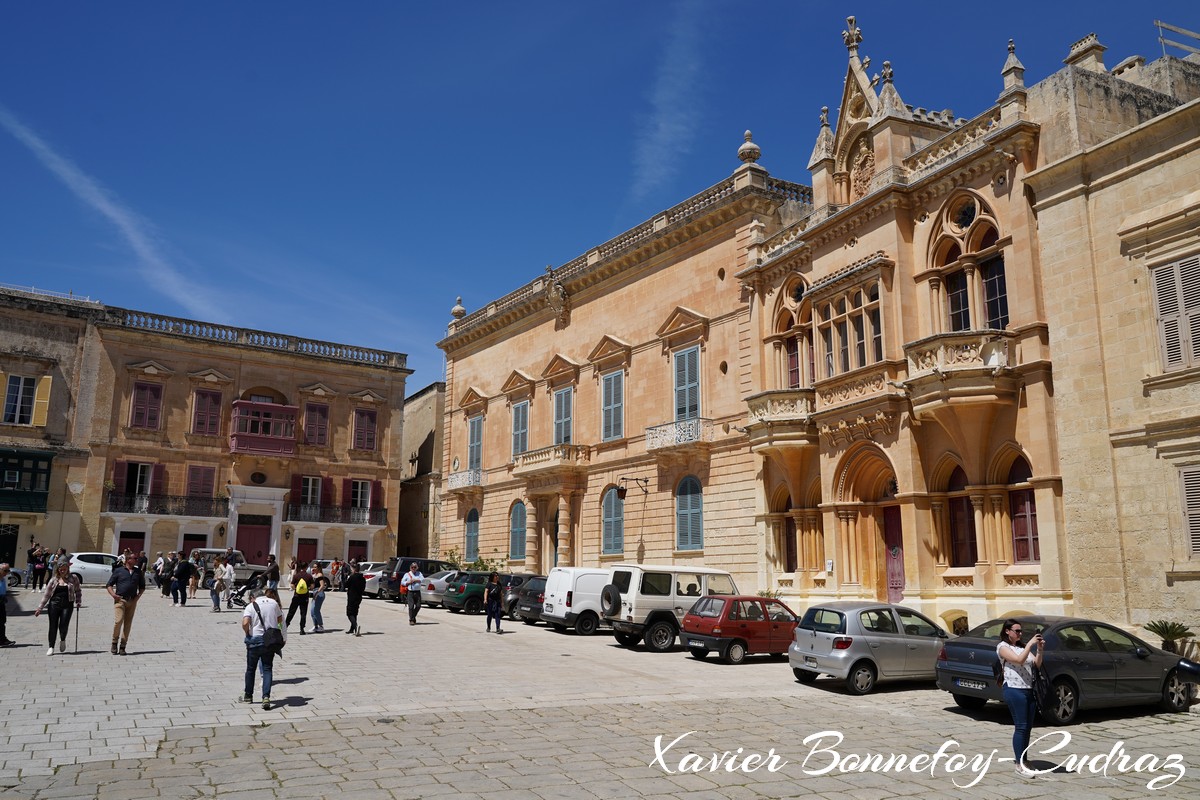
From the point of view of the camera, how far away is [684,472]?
29.0 m

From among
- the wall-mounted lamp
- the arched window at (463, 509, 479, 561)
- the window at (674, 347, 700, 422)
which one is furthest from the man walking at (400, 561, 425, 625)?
the arched window at (463, 509, 479, 561)

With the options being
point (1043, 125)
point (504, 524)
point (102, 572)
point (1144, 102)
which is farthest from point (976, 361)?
point (102, 572)

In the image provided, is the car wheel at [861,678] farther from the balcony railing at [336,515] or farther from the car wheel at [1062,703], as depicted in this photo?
the balcony railing at [336,515]

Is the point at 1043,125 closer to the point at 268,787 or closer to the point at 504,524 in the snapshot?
the point at 268,787

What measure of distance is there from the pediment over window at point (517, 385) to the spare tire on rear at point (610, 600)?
16997 mm

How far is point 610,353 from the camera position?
108 ft

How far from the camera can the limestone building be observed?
4191 cm

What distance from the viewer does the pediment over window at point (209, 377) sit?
1821 inches

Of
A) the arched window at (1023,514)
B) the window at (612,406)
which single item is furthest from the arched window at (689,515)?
the arched window at (1023,514)

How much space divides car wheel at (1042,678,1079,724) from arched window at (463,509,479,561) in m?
30.4

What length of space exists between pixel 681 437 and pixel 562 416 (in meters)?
8.16

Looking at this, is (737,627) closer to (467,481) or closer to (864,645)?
(864,645)

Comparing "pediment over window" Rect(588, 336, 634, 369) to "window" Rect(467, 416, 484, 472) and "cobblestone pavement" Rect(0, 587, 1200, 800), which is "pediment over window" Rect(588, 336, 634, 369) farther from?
Answer: "cobblestone pavement" Rect(0, 587, 1200, 800)

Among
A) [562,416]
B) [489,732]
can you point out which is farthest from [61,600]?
[562,416]
